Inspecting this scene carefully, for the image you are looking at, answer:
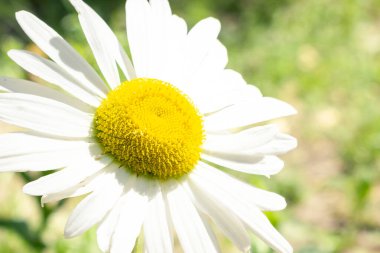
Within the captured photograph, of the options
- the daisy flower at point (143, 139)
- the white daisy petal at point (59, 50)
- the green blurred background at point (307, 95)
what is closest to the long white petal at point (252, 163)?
the daisy flower at point (143, 139)

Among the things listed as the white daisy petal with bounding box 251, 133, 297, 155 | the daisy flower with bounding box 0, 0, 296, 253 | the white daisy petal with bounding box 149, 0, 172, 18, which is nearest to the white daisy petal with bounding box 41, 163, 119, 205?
the daisy flower with bounding box 0, 0, 296, 253

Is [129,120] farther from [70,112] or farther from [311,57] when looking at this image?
[311,57]

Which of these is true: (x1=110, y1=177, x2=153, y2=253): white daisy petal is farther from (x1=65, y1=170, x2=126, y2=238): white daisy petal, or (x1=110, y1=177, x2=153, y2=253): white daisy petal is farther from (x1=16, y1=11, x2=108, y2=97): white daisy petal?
(x1=16, y1=11, x2=108, y2=97): white daisy petal

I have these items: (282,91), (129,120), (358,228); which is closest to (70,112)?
(129,120)

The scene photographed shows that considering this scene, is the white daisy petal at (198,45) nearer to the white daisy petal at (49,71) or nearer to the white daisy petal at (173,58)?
the white daisy petal at (173,58)

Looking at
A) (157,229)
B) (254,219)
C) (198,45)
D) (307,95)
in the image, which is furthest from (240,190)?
(307,95)

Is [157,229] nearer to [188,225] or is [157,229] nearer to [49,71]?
[188,225]
